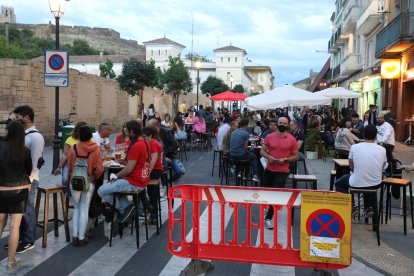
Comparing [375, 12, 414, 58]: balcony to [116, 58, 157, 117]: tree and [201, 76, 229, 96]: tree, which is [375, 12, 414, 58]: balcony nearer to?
[116, 58, 157, 117]: tree

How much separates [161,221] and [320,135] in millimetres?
9742

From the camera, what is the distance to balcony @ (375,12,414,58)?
18.5 metres

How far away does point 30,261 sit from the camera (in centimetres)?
587

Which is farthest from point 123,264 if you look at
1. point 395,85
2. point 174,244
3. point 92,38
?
point 92,38

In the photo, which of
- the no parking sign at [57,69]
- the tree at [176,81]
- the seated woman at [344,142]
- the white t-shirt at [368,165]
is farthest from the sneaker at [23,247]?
the tree at [176,81]

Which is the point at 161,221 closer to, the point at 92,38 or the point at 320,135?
the point at 320,135

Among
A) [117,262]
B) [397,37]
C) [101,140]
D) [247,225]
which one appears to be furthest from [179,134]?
[247,225]

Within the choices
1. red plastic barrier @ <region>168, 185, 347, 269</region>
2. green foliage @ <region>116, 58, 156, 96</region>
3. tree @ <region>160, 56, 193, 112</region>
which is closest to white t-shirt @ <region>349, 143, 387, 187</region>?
red plastic barrier @ <region>168, 185, 347, 269</region>

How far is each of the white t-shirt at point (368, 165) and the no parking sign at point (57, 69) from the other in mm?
7817

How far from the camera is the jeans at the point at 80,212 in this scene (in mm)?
6523

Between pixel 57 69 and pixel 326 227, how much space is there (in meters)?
9.27

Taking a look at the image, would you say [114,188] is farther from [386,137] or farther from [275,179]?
[386,137]

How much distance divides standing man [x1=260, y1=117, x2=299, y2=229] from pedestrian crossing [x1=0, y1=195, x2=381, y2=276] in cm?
106

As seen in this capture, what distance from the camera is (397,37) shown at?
18891mm
